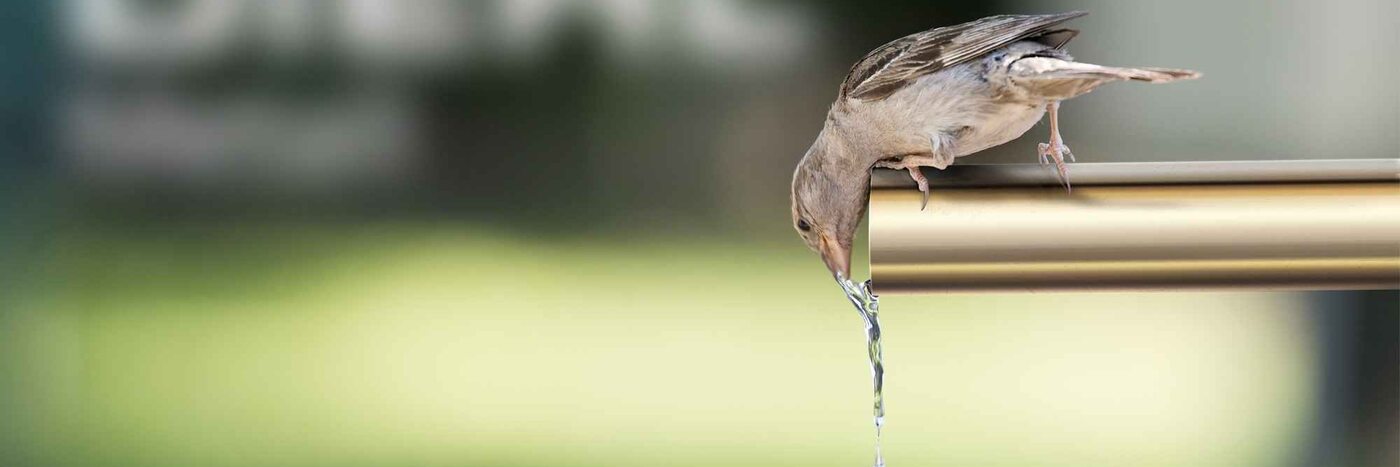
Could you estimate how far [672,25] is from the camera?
1762 mm

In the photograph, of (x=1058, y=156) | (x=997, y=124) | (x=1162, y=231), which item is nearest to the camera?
(x=1162, y=231)

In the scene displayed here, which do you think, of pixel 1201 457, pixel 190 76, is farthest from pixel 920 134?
pixel 190 76

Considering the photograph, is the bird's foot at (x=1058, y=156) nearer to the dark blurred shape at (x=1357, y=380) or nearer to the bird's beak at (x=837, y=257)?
the bird's beak at (x=837, y=257)

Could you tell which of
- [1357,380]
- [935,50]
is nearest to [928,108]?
[935,50]

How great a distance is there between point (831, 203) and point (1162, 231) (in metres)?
0.39

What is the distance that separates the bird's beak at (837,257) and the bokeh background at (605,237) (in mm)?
909

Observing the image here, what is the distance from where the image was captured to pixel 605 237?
1758 mm

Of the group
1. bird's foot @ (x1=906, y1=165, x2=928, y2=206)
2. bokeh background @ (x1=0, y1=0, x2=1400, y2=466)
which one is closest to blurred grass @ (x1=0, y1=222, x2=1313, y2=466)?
bokeh background @ (x1=0, y1=0, x2=1400, y2=466)

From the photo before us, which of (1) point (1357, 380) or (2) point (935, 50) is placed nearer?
(2) point (935, 50)

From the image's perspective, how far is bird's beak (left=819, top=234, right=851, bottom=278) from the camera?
0.78 m

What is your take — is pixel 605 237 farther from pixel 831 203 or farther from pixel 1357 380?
pixel 1357 380

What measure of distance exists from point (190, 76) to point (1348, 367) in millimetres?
1803

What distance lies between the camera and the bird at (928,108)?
2.27 ft

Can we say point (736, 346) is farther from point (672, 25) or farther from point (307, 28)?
point (307, 28)
